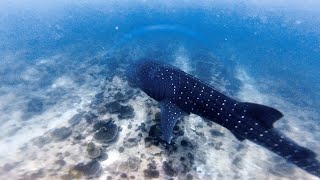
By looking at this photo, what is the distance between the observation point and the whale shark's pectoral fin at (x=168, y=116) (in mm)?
6757

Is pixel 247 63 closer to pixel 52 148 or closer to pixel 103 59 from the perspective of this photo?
pixel 103 59

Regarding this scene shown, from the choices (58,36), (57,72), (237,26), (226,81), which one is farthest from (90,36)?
(237,26)

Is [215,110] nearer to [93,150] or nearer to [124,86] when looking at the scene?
[93,150]

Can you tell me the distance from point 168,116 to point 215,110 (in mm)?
1479

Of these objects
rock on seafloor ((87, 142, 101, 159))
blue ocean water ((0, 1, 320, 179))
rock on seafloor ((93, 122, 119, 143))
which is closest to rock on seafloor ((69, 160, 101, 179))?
blue ocean water ((0, 1, 320, 179))

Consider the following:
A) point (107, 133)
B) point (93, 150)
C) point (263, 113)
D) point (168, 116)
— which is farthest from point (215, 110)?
point (93, 150)

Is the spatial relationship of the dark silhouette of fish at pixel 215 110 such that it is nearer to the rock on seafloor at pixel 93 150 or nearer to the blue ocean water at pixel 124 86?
the blue ocean water at pixel 124 86

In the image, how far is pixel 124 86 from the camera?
1045cm

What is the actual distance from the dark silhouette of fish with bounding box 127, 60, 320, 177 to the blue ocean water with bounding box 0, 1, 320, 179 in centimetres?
111

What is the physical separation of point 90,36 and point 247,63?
42.7 ft

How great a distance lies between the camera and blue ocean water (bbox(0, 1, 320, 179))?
683cm

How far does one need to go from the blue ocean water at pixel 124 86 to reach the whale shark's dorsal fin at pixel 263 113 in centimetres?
212

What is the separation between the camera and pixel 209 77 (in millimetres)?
13180

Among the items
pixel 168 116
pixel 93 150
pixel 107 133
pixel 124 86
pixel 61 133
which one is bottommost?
pixel 93 150
